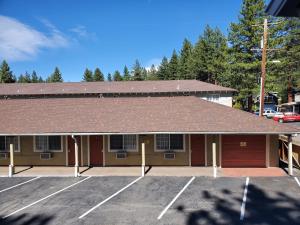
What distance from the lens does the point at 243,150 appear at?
19.2 m

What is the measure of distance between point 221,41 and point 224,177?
2248 inches

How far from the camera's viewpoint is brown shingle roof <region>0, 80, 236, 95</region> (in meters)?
42.3

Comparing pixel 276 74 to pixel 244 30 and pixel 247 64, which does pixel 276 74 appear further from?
pixel 244 30

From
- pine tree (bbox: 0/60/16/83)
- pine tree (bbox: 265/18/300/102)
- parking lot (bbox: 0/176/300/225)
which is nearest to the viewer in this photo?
parking lot (bbox: 0/176/300/225)

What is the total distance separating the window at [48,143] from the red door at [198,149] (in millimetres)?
8707

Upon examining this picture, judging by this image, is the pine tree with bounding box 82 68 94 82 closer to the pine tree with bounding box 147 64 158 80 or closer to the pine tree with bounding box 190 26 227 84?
the pine tree with bounding box 147 64 158 80

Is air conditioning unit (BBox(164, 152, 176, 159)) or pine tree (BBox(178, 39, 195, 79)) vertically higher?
pine tree (BBox(178, 39, 195, 79))

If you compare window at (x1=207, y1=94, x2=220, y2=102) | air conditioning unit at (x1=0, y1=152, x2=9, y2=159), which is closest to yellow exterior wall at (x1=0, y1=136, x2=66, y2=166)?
air conditioning unit at (x1=0, y1=152, x2=9, y2=159)

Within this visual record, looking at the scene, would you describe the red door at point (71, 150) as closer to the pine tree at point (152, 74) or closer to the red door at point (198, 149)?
the red door at point (198, 149)

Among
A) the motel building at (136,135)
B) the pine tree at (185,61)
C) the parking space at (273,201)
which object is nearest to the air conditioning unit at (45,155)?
the motel building at (136,135)

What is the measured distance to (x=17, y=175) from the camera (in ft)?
59.7

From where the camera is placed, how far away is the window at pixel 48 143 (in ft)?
67.1

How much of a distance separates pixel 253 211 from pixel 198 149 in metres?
8.23

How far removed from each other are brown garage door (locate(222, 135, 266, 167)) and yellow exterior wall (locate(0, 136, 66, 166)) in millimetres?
10553
